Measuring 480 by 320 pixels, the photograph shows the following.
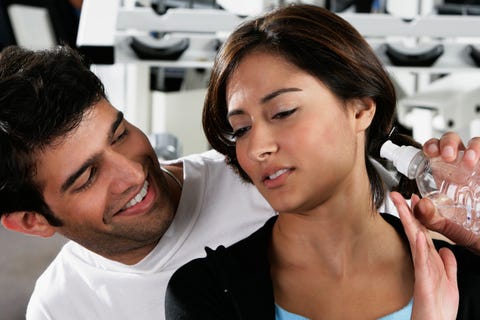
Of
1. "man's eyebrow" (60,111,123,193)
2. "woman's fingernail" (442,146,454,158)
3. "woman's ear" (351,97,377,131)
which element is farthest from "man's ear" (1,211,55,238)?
"woman's fingernail" (442,146,454,158)

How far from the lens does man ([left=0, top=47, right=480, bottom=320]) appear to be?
1.43 metres

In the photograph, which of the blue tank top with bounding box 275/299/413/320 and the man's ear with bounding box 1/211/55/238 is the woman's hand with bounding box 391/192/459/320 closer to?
the blue tank top with bounding box 275/299/413/320

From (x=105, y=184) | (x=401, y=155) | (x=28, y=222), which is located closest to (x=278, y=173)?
(x=401, y=155)

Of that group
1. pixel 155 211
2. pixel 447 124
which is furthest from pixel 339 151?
pixel 447 124

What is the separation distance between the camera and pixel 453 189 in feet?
4.17

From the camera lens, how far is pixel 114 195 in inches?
58.1

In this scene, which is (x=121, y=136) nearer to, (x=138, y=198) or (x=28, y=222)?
(x=138, y=198)

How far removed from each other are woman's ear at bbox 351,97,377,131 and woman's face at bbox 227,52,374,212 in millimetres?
15

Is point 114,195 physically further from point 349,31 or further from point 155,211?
point 349,31

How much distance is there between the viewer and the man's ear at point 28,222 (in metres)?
1.53

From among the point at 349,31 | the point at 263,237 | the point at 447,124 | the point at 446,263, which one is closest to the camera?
the point at 446,263

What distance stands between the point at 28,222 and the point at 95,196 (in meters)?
0.19

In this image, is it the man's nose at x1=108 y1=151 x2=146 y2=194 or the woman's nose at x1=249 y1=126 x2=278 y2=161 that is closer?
the woman's nose at x1=249 y1=126 x2=278 y2=161

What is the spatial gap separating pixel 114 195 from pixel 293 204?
0.44 metres
